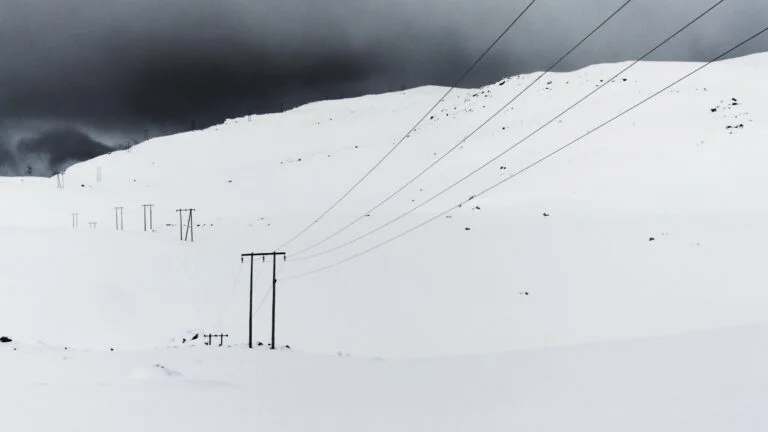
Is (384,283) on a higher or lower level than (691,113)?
lower

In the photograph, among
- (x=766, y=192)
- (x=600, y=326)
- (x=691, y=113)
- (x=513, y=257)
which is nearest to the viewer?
(x=600, y=326)

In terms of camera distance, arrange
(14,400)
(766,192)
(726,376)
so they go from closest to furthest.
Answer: (14,400), (726,376), (766,192)

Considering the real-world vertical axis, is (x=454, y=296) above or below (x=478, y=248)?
below

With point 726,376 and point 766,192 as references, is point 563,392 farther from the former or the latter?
point 766,192

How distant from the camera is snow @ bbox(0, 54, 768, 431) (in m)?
10.8

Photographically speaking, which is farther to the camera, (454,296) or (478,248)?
(478,248)

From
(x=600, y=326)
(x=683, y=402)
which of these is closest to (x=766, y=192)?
(x=600, y=326)

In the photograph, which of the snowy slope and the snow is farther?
the snowy slope

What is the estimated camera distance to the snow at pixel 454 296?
1084cm

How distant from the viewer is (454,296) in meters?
29.1

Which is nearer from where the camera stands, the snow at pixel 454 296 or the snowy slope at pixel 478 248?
the snow at pixel 454 296

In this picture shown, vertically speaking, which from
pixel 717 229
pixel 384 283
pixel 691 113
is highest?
pixel 691 113

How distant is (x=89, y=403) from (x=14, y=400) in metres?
1.43

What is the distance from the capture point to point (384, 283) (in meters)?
32.4
